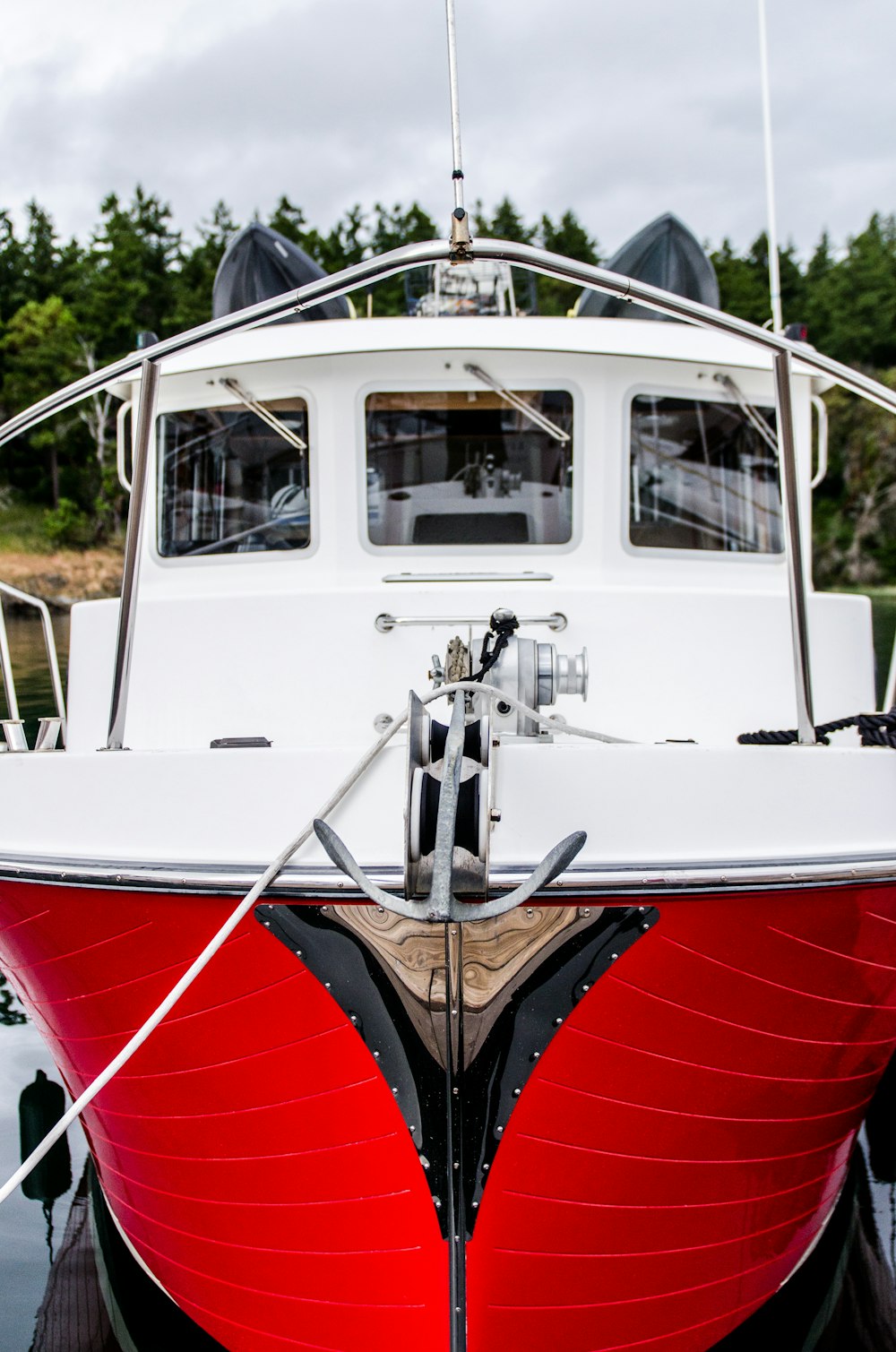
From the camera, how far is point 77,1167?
488 centimetres

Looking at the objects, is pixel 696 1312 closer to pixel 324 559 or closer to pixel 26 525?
pixel 324 559

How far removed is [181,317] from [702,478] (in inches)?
1961

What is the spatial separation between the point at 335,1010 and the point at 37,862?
84 cm

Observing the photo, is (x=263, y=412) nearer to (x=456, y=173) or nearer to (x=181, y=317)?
(x=456, y=173)

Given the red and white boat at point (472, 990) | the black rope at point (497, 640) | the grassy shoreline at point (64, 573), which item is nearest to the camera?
the red and white boat at point (472, 990)

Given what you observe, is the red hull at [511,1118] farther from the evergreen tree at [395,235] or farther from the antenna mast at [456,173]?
the evergreen tree at [395,235]

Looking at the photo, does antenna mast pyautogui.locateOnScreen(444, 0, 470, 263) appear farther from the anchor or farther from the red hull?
the red hull

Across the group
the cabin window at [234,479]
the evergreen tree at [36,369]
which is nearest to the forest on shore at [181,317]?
the evergreen tree at [36,369]

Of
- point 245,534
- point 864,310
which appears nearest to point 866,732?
point 245,534

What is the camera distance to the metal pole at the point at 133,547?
2.71 m

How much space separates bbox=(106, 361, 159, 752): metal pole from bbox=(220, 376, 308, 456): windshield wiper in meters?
1.30

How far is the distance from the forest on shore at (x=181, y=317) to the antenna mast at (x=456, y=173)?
101ft

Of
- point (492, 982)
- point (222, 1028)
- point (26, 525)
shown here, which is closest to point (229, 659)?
point (222, 1028)

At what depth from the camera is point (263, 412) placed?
161 inches
